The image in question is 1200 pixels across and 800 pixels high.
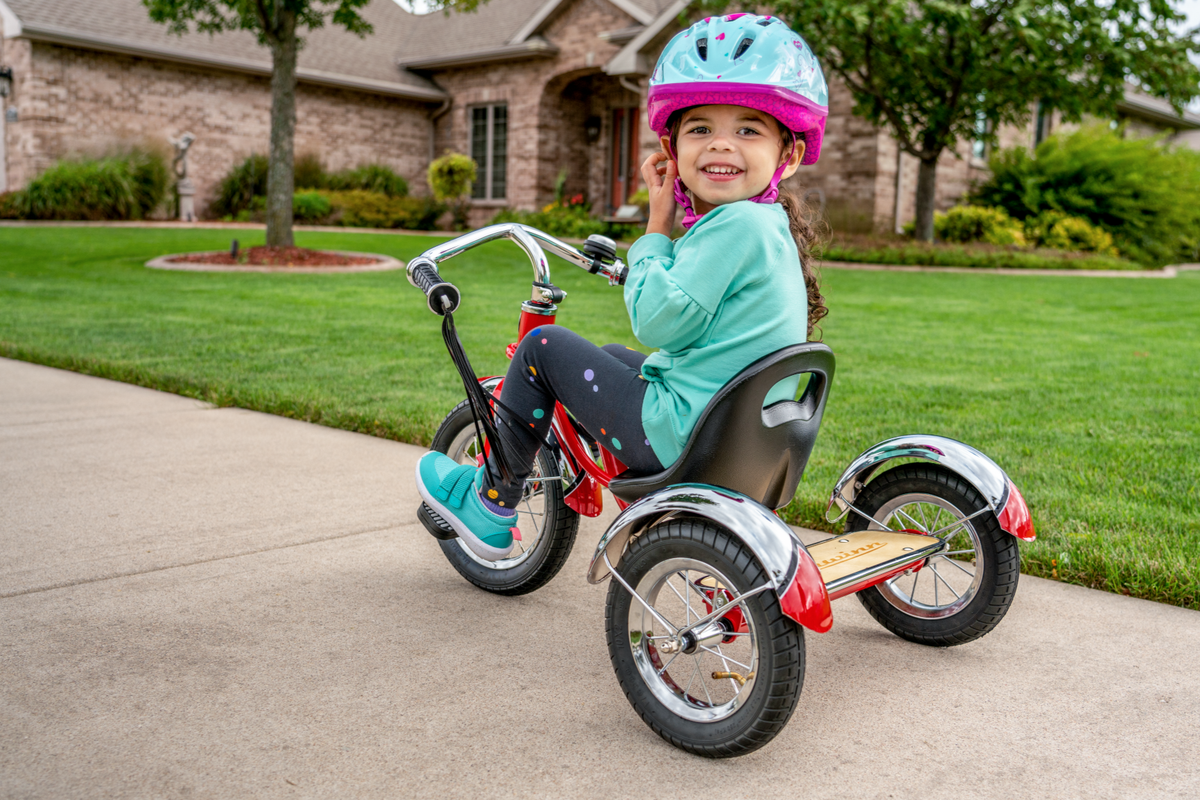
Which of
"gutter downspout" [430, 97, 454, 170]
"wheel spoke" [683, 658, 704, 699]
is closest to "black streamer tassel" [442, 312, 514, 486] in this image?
"wheel spoke" [683, 658, 704, 699]

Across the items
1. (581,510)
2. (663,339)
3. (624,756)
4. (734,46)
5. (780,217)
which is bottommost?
(624,756)

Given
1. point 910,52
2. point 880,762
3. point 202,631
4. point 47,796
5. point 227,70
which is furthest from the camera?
point 227,70

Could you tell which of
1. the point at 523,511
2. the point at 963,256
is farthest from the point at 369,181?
the point at 523,511

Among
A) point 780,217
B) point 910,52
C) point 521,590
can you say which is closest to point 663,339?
point 780,217

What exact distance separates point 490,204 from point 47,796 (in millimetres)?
24568

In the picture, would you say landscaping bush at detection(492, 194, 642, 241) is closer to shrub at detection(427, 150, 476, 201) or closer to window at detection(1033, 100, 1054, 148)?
shrub at detection(427, 150, 476, 201)

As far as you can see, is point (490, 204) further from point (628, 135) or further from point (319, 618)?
point (319, 618)

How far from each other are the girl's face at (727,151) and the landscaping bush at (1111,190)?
18550 mm

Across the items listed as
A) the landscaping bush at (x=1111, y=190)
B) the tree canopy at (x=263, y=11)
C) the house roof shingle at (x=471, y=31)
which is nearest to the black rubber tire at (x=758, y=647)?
the tree canopy at (x=263, y=11)

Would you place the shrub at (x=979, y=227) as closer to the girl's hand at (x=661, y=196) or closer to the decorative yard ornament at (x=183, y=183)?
the decorative yard ornament at (x=183, y=183)

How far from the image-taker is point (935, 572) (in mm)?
2832

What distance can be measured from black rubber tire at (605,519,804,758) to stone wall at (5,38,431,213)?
22.5m

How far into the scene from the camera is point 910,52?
1541 cm

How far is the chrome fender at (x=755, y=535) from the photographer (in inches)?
79.4
